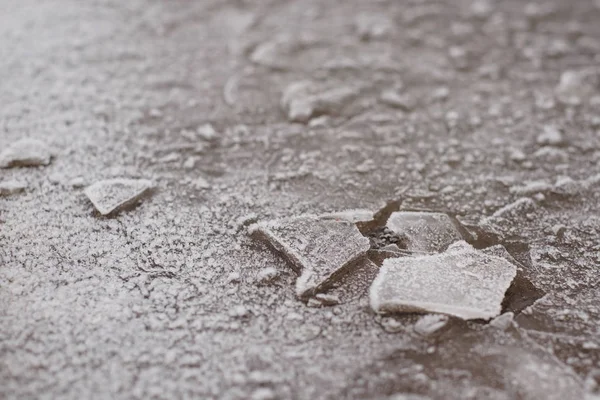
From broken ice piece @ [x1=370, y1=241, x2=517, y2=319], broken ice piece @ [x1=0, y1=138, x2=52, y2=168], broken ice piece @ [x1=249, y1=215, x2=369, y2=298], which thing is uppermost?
broken ice piece @ [x1=0, y1=138, x2=52, y2=168]

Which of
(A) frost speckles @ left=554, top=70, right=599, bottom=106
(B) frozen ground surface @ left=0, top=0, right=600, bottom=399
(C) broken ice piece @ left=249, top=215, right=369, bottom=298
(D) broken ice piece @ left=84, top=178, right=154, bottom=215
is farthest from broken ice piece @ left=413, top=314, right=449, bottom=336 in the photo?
(A) frost speckles @ left=554, top=70, right=599, bottom=106

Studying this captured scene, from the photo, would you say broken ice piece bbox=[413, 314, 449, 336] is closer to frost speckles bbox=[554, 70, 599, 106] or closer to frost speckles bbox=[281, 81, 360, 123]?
frost speckles bbox=[281, 81, 360, 123]

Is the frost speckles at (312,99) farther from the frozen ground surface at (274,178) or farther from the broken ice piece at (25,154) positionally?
the broken ice piece at (25,154)

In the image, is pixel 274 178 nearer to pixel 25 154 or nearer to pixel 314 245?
pixel 314 245

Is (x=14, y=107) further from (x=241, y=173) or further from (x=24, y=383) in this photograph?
(x=24, y=383)

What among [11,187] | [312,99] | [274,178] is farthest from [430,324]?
[11,187]

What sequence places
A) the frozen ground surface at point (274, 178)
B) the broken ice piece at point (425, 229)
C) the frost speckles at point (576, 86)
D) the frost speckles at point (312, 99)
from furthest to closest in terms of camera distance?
the frost speckles at point (576, 86) < the frost speckles at point (312, 99) < the broken ice piece at point (425, 229) < the frozen ground surface at point (274, 178)

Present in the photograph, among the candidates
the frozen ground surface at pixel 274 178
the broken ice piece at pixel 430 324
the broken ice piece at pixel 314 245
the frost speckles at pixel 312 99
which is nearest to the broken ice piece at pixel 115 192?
the frozen ground surface at pixel 274 178

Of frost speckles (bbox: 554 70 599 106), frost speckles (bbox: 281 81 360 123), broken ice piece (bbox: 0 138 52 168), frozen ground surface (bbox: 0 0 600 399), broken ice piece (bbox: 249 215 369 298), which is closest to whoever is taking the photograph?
frozen ground surface (bbox: 0 0 600 399)

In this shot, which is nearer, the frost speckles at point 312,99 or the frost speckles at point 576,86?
the frost speckles at point 312,99

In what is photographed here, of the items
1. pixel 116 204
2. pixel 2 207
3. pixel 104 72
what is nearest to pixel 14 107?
pixel 104 72
